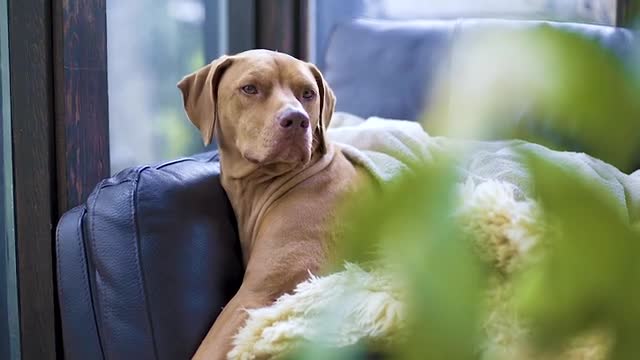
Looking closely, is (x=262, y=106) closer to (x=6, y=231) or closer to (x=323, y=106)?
A: (x=323, y=106)

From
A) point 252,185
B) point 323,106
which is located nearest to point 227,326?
point 252,185

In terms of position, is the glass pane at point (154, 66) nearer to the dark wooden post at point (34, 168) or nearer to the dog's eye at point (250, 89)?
the dark wooden post at point (34, 168)

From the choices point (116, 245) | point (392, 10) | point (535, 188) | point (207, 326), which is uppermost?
point (535, 188)

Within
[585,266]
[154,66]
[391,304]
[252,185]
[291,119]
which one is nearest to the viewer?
[585,266]

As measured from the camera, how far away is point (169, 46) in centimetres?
252

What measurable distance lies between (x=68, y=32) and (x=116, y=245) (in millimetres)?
500

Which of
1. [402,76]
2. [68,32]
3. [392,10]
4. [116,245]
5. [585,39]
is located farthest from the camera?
[392,10]

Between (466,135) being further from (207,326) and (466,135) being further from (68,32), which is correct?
(68,32)

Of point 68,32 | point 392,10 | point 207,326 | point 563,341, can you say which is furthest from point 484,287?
point 392,10

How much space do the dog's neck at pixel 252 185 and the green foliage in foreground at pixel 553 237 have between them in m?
1.54

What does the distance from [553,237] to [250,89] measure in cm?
157

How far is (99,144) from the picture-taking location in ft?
6.63

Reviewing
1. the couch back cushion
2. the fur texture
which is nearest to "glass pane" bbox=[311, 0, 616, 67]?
the couch back cushion

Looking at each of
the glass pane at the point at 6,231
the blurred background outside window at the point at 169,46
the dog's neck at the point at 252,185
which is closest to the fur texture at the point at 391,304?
the dog's neck at the point at 252,185
